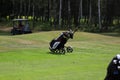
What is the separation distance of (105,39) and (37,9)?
58.9m

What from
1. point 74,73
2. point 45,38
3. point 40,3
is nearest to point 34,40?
point 45,38

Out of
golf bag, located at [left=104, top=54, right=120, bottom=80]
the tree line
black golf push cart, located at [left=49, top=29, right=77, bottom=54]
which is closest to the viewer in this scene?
golf bag, located at [left=104, top=54, right=120, bottom=80]

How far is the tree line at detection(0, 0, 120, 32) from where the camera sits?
226ft

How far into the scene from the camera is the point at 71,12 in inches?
3297

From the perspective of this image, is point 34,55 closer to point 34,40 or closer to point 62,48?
point 62,48

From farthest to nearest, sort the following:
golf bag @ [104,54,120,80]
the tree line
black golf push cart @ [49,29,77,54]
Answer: the tree line → black golf push cart @ [49,29,77,54] → golf bag @ [104,54,120,80]

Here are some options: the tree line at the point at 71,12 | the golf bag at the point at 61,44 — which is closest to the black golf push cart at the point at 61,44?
the golf bag at the point at 61,44

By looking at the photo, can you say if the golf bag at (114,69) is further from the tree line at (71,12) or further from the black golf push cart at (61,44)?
the tree line at (71,12)

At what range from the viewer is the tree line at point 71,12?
68.8 metres

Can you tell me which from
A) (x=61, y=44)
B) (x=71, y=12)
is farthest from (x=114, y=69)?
(x=71, y=12)

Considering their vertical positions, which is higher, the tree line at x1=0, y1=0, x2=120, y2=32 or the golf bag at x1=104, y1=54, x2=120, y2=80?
the golf bag at x1=104, y1=54, x2=120, y2=80

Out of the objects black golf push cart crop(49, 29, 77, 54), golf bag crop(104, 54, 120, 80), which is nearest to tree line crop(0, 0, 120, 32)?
black golf push cart crop(49, 29, 77, 54)

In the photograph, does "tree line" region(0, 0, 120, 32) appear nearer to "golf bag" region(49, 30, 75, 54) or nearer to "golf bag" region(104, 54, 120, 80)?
"golf bag" region(49, 30, 75, 54)

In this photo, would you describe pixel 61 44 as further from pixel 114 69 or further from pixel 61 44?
pixel 114 69
